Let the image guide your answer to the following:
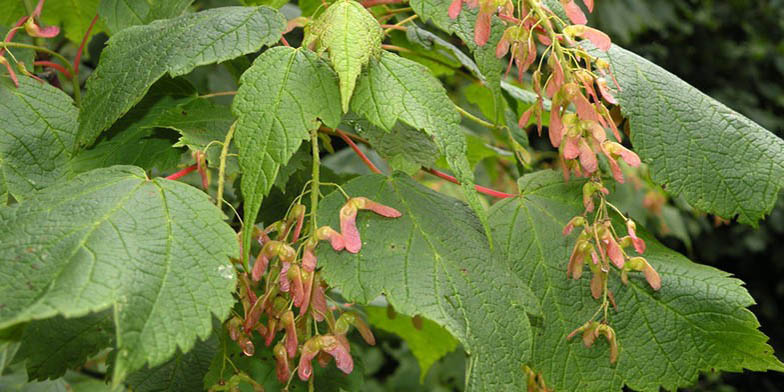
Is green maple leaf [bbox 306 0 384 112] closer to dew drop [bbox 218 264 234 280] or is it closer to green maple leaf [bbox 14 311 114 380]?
dew drop [bbox 218 264 234 280]

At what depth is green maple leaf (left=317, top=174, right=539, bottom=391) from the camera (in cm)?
74

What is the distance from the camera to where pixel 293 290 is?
75 cm

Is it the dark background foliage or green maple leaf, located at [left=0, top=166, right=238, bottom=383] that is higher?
green maple leaf, located at [left=0, top=166, right=238, bottom=383]

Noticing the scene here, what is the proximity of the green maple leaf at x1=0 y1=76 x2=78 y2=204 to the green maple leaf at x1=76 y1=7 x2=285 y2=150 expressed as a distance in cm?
5

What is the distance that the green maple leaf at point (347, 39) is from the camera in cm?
74

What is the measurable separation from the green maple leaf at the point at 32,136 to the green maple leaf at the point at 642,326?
508 mm

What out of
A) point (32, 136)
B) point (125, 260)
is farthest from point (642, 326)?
point (32, 136)

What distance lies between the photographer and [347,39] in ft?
2.51

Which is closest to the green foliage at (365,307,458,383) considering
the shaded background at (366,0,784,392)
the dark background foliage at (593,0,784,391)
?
the shaded background at (366,0,784,392)

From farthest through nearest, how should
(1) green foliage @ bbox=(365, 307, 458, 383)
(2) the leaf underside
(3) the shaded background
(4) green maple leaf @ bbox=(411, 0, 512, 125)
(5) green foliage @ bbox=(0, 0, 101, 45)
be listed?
(3) the shaded background, (1) green foliage @ bbox=(365, 307, 458, 383), (5) green foliage @ bbox=(0, 0, 101, 45), (4) green maple leaf @ bbox=(411, 0, 512, 125), (2) the leaf underside

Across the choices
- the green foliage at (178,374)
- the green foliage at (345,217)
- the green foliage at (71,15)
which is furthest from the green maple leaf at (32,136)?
the green foliage at (71,15)

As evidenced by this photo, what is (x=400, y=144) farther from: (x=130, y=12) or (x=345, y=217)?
(x=130, y=12)

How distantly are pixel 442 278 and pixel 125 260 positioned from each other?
0.30 m

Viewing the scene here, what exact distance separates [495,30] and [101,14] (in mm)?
549
